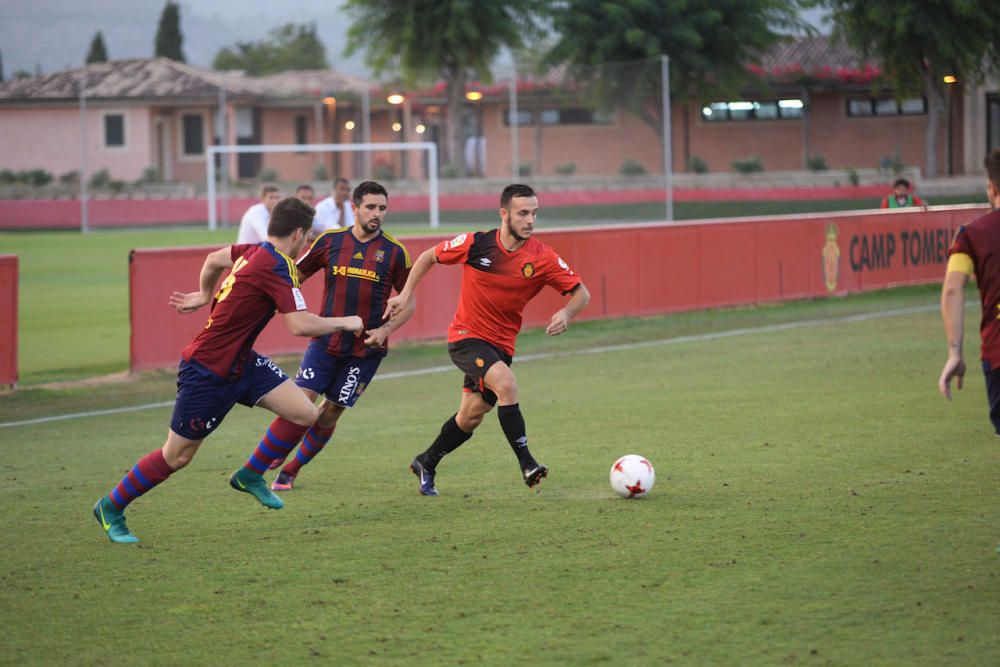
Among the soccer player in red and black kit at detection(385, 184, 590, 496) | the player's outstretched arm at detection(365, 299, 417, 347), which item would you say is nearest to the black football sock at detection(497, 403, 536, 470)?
the soccer player in red and black kit at detection(385, 184, 590, 496)

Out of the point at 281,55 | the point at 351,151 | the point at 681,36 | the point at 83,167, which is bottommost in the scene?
the point at 83,167

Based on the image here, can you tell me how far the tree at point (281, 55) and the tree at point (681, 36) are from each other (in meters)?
54.0

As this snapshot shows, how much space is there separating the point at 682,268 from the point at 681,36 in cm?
1916

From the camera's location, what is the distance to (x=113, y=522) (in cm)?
689

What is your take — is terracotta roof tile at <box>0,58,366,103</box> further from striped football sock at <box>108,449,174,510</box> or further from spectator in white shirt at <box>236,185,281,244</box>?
striped football sock at <box>108,449,174,510</box>

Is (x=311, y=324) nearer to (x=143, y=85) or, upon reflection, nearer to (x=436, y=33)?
(x=436, y=33)

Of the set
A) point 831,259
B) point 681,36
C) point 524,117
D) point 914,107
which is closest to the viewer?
point 831,259

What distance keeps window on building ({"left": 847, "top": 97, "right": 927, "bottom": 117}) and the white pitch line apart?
998 inches

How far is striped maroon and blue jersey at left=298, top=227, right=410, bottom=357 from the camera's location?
846 cm

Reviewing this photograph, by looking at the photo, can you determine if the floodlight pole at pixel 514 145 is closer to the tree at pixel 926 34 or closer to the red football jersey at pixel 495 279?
the tree at pixel 926 34

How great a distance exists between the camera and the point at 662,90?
28.9 m

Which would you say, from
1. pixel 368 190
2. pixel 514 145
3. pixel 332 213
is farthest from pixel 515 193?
pixel 514 145

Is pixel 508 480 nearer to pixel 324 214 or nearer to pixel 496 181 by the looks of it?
pixel 324 214

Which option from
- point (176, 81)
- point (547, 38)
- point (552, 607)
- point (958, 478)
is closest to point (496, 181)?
point (547, 38)
